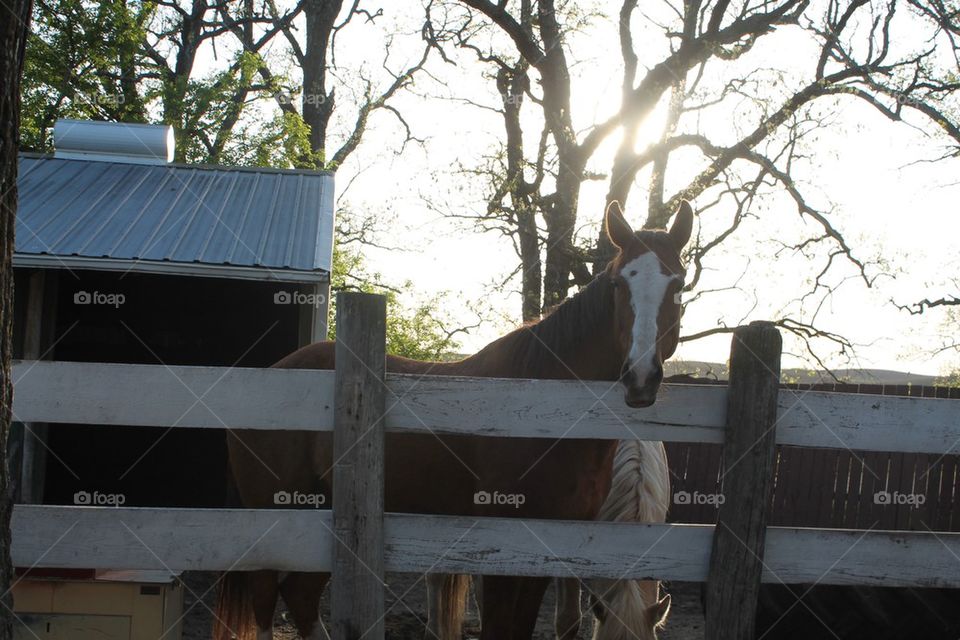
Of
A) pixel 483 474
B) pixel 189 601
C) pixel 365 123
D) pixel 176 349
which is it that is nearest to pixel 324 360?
pixel 483 474

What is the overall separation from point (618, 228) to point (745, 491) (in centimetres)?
121

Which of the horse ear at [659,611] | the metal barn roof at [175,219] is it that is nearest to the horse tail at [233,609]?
the horse ear at [659,611]

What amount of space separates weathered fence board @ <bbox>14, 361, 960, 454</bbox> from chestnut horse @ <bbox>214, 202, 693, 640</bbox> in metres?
0.19

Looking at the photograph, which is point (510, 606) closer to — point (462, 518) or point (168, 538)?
point (462, 518)

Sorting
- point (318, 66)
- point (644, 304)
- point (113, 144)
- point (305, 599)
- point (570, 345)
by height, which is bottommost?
point (305, 599)

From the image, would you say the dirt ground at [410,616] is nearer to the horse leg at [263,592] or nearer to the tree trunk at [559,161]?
the horse leg at [263,592]

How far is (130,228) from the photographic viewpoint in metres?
7.43

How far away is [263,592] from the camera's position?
176 inches

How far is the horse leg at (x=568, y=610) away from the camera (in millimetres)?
4977

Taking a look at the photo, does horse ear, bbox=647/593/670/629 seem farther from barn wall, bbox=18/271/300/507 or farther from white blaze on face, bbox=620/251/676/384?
barn wall, bbox=18/271/300/507

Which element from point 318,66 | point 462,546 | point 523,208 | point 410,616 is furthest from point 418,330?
point 462,546

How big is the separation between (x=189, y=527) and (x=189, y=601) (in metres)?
4.43

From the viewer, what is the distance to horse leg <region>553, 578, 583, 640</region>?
4.98m

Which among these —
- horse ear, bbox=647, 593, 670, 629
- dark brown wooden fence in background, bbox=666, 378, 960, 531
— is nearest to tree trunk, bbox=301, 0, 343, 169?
dark brown wooden fence in background, bbox=666, 378, 960, 531
